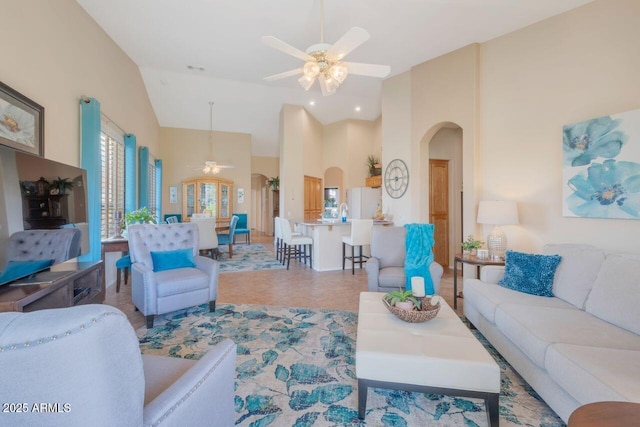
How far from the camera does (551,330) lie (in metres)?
1.82

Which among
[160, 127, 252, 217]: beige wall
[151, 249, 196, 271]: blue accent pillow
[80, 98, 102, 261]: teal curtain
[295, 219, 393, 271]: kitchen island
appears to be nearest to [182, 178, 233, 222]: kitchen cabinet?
[160, 127, 252, 217]: beige wall

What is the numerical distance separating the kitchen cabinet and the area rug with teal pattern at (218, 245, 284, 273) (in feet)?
4.53

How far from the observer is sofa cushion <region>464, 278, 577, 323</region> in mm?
2311

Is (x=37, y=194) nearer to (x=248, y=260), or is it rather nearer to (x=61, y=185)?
(x=61, y=185)

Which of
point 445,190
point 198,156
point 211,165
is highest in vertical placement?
point 198,156

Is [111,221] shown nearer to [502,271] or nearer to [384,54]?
[384,54]

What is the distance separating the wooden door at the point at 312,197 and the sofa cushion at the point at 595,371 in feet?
22.0

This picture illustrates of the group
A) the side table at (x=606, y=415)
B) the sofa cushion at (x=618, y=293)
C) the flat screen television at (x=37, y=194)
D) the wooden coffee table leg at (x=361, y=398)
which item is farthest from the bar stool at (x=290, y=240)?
the side table at (x=606, y=415)

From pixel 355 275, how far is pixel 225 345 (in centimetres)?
390

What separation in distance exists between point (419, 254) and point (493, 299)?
100 centimetres

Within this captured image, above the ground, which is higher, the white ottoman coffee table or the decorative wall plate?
the decorative wall plate

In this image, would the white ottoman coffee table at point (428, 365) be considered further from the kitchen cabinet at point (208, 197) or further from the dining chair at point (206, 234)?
the kitchen cabinet at point (208, 197)

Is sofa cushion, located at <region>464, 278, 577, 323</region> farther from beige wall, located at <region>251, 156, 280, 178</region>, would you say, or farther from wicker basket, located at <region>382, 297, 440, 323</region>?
beige wall, located at <region>251, 156, 280, 178</region>

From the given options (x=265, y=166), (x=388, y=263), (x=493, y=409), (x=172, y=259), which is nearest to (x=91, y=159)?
(x=172, y=259)
